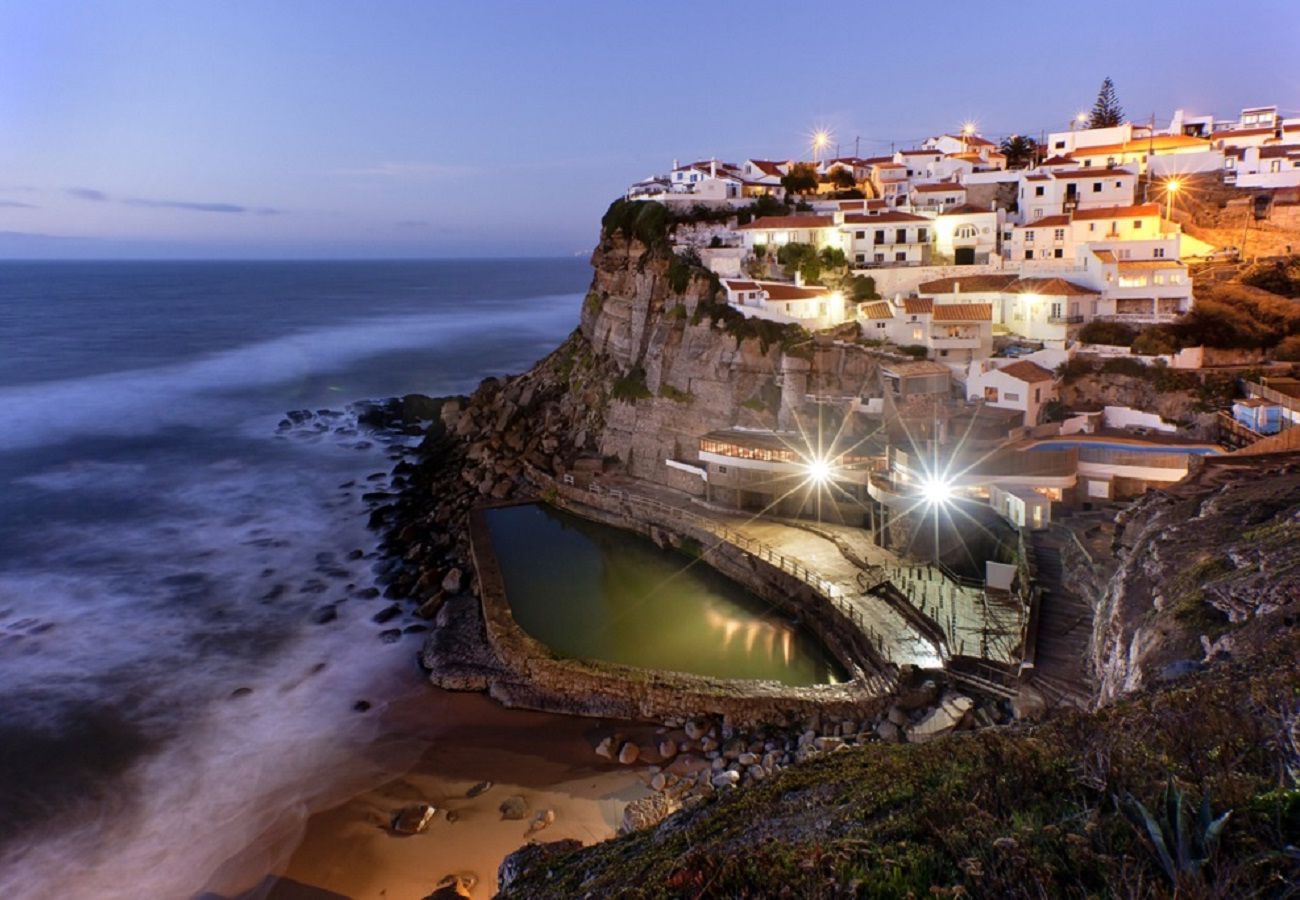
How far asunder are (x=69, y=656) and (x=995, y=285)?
3146cm

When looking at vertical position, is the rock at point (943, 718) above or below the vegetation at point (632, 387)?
below

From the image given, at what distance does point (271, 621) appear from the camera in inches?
867

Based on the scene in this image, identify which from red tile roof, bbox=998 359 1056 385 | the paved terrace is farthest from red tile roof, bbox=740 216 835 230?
the paved terrace

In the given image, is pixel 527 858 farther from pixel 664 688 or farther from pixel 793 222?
pixel 793 222

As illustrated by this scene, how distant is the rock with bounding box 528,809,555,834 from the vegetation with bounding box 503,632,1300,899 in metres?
5.90

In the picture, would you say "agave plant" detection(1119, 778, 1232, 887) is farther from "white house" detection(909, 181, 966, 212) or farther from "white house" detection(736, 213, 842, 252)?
"white house" detection(909, 181, 966, 212)

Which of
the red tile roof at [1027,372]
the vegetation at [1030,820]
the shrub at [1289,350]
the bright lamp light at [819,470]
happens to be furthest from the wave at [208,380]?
the vegetation at [1030,820]

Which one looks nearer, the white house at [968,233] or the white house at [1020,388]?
the white house at [1020,388]

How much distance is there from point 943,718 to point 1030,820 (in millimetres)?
9245

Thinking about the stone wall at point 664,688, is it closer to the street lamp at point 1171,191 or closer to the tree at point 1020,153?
the street lamp at point 1171,191

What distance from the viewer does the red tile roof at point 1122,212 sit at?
3056 centimetres

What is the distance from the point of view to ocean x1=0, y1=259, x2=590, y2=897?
14602mm

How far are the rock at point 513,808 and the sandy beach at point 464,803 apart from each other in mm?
88

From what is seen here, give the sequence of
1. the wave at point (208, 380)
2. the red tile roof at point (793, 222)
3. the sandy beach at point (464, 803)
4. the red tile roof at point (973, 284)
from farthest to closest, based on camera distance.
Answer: the wave at point (208, 380)
the red tile roof at point (793, 222)
the red tile roof at point (973, 284)
the sandy beach at point (464, 803)
